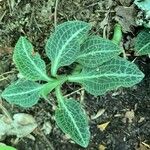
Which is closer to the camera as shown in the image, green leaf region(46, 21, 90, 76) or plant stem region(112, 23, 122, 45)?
green leaf region(46, 21, 90, 76)

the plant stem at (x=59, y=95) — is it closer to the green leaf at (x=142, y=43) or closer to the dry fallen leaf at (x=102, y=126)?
the dry fallen leaf at (x=102, y=126)

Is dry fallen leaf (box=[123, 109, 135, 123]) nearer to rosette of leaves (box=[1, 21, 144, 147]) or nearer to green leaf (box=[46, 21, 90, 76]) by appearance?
rosette of leaves (box=[1, 21, 144, 147])

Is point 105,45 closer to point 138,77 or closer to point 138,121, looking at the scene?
point 138,77

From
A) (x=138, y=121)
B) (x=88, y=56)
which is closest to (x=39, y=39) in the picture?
(x=88, y=56)

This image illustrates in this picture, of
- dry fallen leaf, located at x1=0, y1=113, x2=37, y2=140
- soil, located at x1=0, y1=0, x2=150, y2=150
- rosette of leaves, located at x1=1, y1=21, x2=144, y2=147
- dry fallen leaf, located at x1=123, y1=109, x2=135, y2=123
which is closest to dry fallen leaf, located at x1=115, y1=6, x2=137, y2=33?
soil, located at x1=0, y1=0, x2=150, y2=150

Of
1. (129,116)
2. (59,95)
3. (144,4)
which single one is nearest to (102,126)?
(129,116)

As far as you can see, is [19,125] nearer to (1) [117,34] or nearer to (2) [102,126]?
(2) [102,126]
